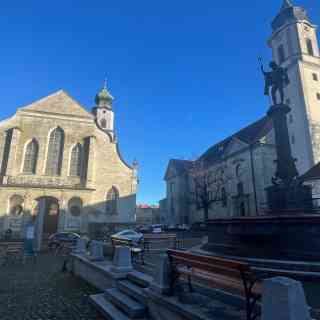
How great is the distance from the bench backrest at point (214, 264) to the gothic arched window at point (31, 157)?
28454 millimetres

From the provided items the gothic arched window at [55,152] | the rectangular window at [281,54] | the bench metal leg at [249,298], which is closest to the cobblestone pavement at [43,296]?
the bench metal leg at [249,298]

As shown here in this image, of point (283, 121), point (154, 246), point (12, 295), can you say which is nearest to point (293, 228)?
point (283, 121)

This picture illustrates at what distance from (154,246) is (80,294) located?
8144 millimetres

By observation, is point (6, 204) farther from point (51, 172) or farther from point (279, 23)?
point (279, 23)

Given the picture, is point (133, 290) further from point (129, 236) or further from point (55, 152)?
point (55, 152)

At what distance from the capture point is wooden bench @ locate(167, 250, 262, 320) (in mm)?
3814

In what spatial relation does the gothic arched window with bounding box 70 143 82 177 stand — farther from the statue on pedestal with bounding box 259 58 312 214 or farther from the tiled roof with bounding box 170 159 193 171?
the tiled roof with bounding box 170 159 193 171

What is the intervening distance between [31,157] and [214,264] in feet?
99.9

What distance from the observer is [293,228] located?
661 centimetres

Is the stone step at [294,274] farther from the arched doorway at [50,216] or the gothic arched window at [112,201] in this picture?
the arched doorway at [50,216]

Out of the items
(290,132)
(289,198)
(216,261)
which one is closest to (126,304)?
(216,261)

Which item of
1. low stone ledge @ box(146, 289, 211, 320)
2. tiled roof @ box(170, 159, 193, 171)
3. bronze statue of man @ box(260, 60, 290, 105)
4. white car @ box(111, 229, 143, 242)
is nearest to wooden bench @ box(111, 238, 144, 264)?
white car @ box(111, 229, 143, 242)

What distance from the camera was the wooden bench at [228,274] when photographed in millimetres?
3814

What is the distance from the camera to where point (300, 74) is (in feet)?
125
